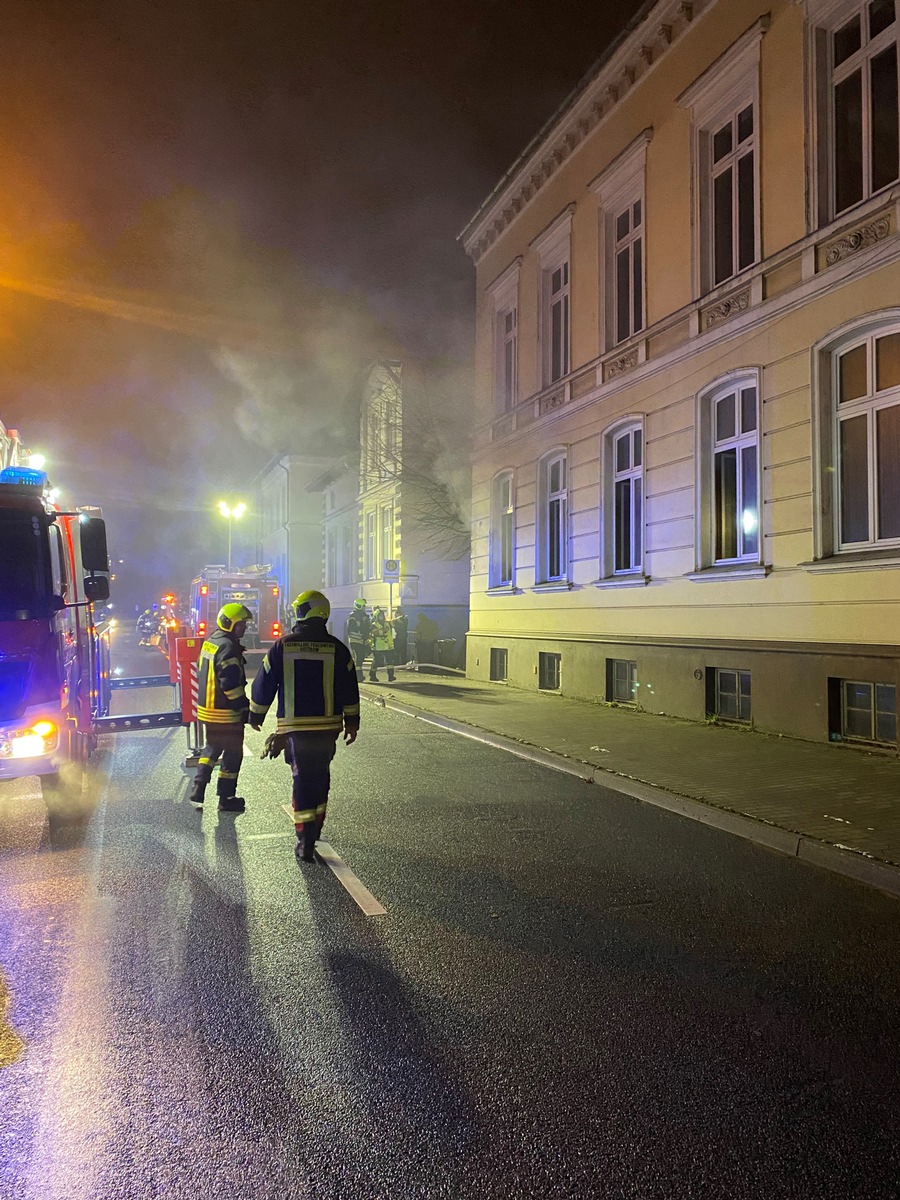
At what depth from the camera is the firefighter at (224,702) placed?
22.2 feet

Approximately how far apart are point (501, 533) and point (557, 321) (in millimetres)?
4625

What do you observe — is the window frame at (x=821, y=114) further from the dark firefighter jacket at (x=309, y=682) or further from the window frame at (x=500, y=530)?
the window frame at (x=500, y=530)

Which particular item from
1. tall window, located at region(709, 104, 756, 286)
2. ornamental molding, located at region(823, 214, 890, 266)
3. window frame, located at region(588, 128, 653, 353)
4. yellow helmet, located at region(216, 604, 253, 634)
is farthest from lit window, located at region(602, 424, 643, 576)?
yellow helmet, located at region(216, 604, 253, 634)

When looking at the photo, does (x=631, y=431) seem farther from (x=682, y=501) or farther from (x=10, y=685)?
(x=10, y=685)

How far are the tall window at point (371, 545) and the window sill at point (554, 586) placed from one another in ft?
50.6

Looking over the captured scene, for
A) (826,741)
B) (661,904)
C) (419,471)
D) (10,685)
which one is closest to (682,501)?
(826,741)

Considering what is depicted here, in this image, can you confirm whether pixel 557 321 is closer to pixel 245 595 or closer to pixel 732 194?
pixel 732 194

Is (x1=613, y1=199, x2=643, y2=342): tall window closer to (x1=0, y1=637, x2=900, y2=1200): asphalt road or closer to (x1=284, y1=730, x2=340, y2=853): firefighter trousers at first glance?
(x1=284, y1=730, x2=340, y2=853): firefighter trousers

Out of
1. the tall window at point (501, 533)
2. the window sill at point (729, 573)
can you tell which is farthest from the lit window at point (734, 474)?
the tall window at point (501, 533)

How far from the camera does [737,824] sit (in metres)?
6.24

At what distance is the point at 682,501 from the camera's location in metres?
12.1

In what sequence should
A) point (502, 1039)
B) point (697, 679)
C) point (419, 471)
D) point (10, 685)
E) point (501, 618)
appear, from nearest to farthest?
point (502, 1039) → point (10, 685) → point (697, 679) → point (501, 618) → point (419, 471)

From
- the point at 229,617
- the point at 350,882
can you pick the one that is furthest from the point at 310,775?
the point at 229,617

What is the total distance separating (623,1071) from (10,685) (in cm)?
485
